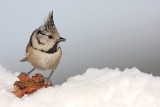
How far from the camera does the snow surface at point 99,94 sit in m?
2.00

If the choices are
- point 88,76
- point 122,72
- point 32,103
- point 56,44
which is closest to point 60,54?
point 56,44

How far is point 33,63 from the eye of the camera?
109 inches

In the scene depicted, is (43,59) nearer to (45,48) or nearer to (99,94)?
(45,48)

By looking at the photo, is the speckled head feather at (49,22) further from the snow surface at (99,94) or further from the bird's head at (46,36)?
the snow surface at (99,94)

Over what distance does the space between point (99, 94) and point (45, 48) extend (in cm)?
80

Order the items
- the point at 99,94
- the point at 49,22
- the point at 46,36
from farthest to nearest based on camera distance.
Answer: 1. the point at 46,36
2. the point at 49,22
3. the point at 99,94

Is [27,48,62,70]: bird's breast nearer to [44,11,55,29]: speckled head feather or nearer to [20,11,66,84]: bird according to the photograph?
[20,11,66,84]: bird

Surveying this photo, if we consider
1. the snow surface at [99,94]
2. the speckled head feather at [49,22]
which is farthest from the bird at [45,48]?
the snow surface at [99,94]

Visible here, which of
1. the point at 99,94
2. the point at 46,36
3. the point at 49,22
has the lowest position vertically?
the point at 99,94

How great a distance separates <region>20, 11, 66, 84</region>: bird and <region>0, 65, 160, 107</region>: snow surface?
1.42ft

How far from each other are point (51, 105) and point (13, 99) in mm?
335

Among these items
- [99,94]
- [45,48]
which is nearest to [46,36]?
[45,48]

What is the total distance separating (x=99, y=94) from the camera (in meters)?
2.07

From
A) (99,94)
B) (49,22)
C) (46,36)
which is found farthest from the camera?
(46,36)
